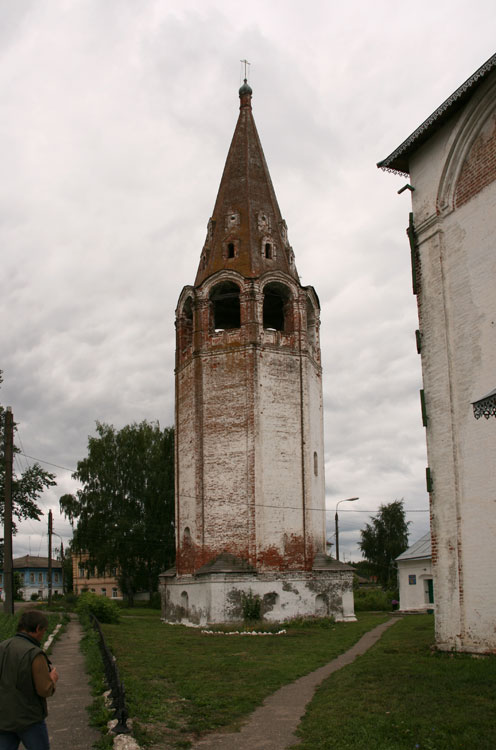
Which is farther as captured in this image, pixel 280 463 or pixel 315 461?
pixel 315 461

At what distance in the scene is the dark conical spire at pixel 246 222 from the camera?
27.4 meters

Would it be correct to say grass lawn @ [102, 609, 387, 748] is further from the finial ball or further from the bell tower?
the finial ball

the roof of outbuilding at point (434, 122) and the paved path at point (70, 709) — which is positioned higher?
the roof of outbuilding at point (434, 122)

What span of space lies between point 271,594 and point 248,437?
5.52 meters

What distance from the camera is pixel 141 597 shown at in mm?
52531

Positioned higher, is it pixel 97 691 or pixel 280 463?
pixel 280 463

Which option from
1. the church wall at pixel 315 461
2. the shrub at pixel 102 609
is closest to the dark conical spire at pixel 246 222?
the church wall at pixel 315 461

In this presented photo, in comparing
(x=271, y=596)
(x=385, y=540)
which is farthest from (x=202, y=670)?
(x=385, y=540)

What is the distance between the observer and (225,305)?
2933 cm

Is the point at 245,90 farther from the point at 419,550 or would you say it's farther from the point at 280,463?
the point at 419,550

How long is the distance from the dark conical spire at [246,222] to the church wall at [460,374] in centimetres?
1415

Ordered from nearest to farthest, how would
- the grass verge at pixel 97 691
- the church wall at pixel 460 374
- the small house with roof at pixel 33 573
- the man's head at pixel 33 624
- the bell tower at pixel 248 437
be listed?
the man's head at pixel 33 624 < the grass verge at pixel 97 691 < the church wall at pixel 460 374 < the bell tower at pixel 248 437 < the small house with roof at pixel 33 573

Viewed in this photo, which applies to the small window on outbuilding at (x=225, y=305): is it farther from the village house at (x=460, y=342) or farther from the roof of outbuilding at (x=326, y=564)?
the village house at (x=460, y=342)

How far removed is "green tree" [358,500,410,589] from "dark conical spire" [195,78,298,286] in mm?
26764
